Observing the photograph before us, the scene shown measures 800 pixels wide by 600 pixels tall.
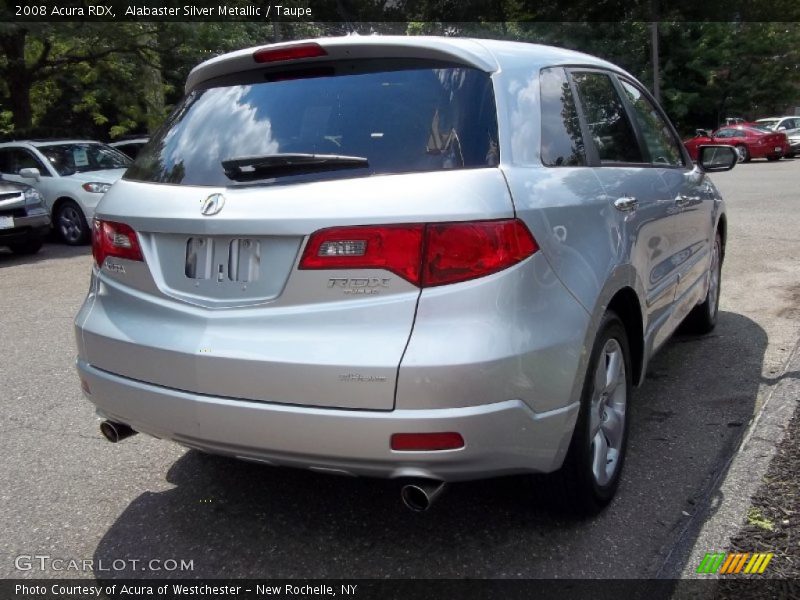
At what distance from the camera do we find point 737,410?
13.9 ft

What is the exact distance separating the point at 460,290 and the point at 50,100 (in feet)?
83.9

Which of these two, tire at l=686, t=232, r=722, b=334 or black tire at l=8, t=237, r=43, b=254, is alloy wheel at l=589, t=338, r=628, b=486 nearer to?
tire at l=686, t=232, r=722, b=334

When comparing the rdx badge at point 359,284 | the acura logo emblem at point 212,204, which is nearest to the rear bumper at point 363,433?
the rdx badge at point 359,284

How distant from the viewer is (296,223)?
2.48 m

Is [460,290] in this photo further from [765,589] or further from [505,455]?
[765,589]

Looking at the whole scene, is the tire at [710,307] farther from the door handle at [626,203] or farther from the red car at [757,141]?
the red car at [757,141]

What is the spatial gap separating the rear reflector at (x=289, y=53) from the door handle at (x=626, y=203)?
4.33 ft

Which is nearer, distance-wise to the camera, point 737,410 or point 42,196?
point 737,410

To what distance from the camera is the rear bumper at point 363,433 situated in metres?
2.39

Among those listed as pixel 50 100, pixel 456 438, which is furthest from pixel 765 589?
pixel 50 100

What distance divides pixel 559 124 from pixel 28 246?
1020 centimetres

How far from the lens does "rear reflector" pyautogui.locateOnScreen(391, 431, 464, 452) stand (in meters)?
2.39

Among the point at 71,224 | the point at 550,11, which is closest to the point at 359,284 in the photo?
the point at 71,224

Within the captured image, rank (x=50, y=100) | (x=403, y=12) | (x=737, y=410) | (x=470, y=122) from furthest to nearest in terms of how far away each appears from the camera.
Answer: (x=403, y=12)
(x=50, y=100)
(x=737, y=410)
(x=470, y=122)
